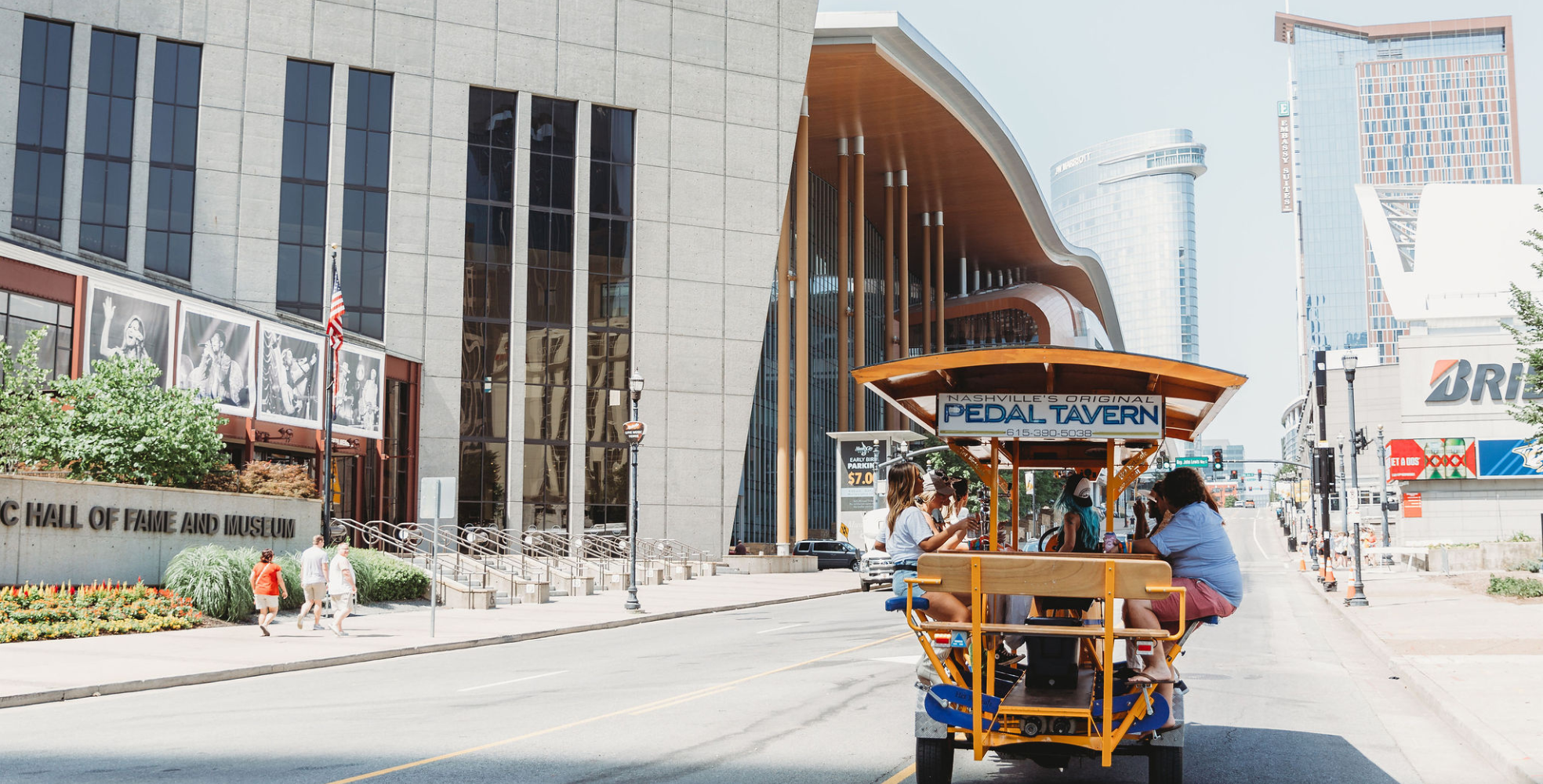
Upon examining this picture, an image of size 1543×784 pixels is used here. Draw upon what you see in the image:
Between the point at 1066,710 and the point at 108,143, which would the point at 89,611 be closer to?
the point at 1066,710

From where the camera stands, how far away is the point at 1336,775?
9031 mm

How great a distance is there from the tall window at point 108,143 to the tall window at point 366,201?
23.1 ft

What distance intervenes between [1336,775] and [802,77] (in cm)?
4619

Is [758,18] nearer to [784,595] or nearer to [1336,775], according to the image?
[784,595]

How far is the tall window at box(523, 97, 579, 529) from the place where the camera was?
155 ft

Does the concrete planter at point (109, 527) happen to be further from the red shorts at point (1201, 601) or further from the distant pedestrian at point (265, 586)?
the red shorts at point (1201, 601)

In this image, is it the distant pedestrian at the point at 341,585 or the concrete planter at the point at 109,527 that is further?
the distant pedestrian at the point at 341,585

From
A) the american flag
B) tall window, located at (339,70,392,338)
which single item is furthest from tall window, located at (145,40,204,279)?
the american flag

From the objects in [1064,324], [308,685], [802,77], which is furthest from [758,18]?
[1064,324]

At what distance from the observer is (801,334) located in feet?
195

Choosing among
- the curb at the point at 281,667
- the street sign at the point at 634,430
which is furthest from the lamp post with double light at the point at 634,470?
the curb at the point at 281,667

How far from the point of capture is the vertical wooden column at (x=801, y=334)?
57719mm

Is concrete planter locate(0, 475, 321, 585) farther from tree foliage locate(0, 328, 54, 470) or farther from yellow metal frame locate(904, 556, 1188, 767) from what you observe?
yellow metal frame locate(904, 556, 1188, 767)

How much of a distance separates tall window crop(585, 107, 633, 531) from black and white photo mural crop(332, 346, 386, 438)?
9.01 m
